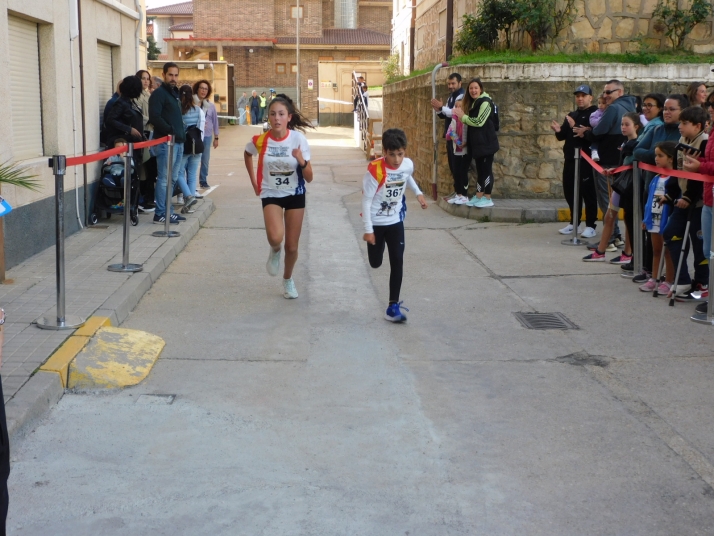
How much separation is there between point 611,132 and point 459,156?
296cm

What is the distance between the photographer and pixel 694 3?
13586mm

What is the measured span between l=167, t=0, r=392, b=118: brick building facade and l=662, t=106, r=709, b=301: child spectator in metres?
48.3

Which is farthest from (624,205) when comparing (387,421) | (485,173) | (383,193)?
(387,421)

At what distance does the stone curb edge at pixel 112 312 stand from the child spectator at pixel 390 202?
2.07m

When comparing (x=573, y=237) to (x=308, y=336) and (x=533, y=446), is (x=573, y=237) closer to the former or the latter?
(x=308, y=336)

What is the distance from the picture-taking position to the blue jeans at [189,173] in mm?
12594

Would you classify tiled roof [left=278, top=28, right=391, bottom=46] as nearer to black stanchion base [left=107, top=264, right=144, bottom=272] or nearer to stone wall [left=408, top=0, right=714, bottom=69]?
stone wall [left=408, top=0, right=714, bottom=69]

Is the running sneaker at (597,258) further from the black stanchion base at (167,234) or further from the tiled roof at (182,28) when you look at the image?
the tiled roof at (182,28)

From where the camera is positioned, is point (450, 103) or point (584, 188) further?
point (450, 103)

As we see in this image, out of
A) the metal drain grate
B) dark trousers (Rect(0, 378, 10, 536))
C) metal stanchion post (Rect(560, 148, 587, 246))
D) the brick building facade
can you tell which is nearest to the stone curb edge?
dark trousers (Rect(0, 378, 10, 536))

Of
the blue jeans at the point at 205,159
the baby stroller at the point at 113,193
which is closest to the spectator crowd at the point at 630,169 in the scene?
the blue jeans at the point at 205,159

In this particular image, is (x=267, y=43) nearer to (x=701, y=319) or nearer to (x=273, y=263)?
(x=273, y=263)

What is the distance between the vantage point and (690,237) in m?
7.92

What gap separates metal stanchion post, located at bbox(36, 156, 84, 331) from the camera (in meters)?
6.23
